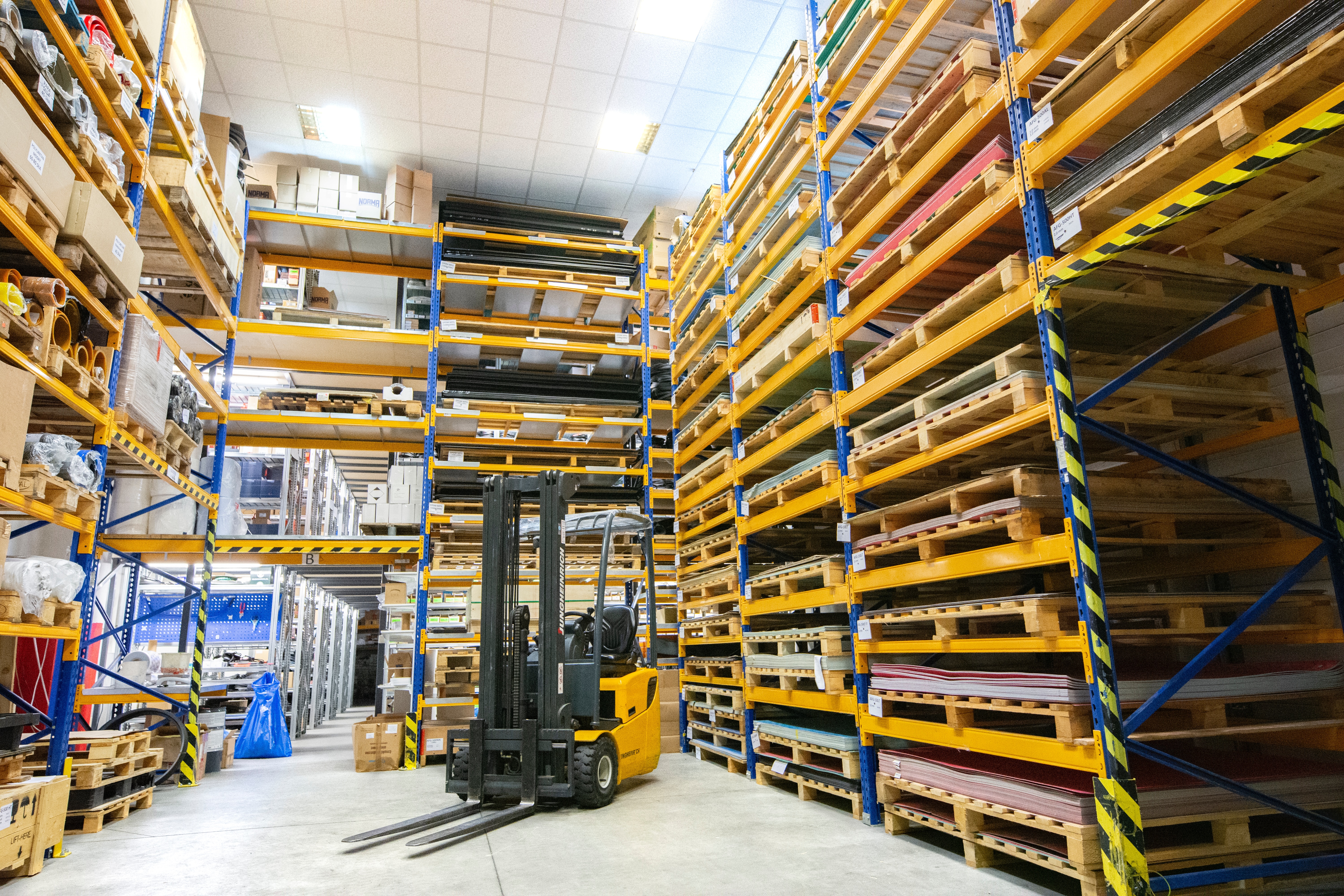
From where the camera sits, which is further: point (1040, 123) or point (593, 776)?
point (593, 776)

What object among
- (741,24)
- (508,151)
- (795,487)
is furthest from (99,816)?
(741,24)

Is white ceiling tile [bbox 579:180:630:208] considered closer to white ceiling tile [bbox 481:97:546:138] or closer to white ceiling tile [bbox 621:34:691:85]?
white ceiling tile [bbox 481:97:546:138]

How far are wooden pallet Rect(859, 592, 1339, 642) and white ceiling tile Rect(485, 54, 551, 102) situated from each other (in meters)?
7.88

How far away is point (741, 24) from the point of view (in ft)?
30.2

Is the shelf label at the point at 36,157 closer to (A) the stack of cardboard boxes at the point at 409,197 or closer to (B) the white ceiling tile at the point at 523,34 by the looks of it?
(B) the white ceiling tile at the point at 523,34

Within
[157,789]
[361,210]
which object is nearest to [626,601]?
[157,789]

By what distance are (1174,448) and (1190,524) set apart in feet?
2.08

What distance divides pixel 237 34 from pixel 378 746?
7923 mm

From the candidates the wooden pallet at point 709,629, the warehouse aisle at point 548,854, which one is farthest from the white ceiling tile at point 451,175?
the warehouse aisle at point 548,854

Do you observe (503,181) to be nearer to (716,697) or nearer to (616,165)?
(616,165)

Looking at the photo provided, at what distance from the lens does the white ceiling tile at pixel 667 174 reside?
1164 centimetres

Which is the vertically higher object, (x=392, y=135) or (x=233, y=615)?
(x=392, y=135)

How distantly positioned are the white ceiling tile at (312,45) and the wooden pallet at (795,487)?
6875 millimetres

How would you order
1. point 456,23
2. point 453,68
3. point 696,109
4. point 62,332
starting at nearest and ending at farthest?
point 62,332, point 456,23, point 453,68, point 696,109
